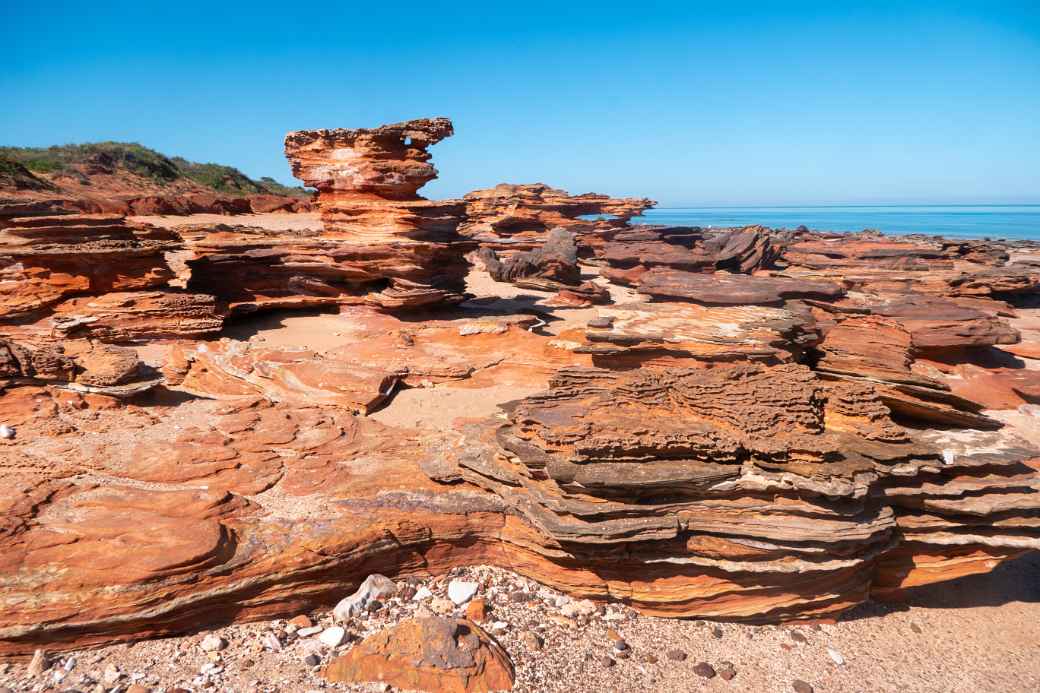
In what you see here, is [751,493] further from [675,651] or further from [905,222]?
[905,222]

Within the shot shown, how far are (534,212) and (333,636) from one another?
24308 millimetres

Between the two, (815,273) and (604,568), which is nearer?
(604,568)

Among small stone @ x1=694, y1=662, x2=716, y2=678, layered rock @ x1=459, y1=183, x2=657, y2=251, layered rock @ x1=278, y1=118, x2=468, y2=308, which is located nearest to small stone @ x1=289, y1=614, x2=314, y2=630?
small stone @ x1=694, y1=662, x2=716, y2=678

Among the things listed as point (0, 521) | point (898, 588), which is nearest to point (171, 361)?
point (0, 521)

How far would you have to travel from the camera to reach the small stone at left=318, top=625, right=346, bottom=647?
3867 millimetres

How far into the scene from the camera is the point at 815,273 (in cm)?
1903

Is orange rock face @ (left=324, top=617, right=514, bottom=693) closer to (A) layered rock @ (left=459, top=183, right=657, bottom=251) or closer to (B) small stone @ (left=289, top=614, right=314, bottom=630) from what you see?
(B) small stone @ (left=289, top=614, right=314, bottom=630)

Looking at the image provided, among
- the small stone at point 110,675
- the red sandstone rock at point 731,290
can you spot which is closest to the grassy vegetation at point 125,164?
the red sandstone rock at point 731,290

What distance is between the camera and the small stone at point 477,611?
426 centimetres

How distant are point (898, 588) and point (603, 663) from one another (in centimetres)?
292

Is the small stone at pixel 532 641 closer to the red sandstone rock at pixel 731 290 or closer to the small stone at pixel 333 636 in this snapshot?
the small stone at pixel 333 636

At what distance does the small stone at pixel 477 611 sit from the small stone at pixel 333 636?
0.95 m

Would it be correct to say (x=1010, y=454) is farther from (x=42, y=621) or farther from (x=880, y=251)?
(x=880, y=251)

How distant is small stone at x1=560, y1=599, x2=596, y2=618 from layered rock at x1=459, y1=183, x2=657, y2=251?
20.3 metres
